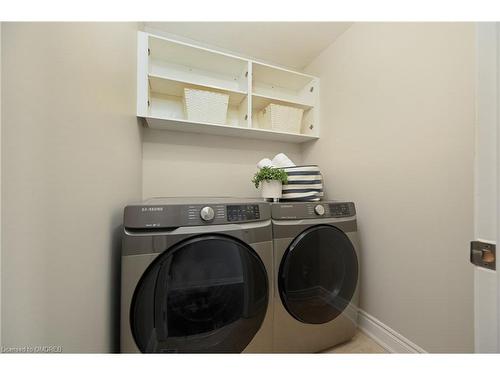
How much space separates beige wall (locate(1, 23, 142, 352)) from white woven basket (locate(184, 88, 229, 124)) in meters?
0.59

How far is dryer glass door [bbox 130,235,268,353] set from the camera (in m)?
0.73

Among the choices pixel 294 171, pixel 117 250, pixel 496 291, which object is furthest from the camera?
pixel 294 171

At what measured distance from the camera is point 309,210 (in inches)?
40.8

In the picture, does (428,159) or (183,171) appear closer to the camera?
(428,159)

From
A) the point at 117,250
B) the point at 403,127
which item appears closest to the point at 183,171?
the point at 117,250

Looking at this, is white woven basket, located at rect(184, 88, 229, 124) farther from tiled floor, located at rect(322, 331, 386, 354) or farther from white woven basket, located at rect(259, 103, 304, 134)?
tiled floor, located at rect(322, 331, 386, 354)

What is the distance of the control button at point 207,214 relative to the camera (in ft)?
2.58

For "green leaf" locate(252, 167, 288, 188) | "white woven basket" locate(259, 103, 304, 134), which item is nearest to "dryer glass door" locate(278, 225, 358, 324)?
"green leaf" locate(252, 167, 288, 188)

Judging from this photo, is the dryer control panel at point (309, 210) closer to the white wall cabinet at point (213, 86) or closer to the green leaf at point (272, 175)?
the green leaf at point (272, 175)

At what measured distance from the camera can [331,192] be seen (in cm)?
153

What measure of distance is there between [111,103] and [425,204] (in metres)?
1.47

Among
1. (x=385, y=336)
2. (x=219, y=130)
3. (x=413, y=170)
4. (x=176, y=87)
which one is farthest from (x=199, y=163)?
(x=385, y=336)
